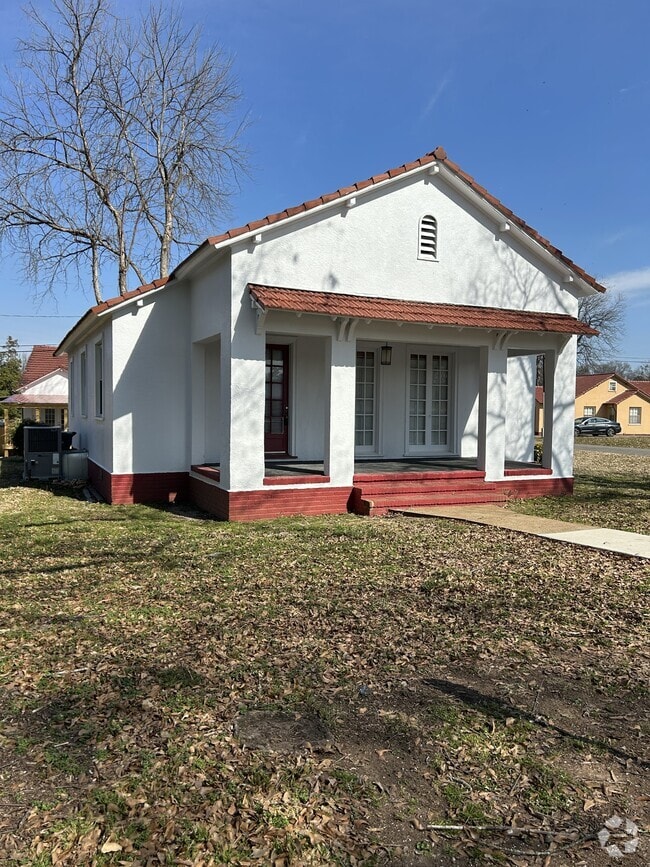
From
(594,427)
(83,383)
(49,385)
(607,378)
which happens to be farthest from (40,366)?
(607,378)

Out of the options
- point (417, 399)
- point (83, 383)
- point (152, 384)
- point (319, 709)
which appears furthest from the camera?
point (83, 383)

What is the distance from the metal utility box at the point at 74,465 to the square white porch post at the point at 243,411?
6.46 metres

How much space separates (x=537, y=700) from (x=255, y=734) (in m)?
1.73

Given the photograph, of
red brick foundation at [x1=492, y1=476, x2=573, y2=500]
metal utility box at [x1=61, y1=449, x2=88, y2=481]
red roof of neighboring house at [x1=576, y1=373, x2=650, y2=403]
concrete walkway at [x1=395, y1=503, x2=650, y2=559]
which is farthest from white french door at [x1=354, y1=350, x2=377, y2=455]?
red roof of neighboring house at [x1=576, y1=373, x2=650, y2=403]

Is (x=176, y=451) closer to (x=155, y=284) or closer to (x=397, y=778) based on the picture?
(x=155, y=284)

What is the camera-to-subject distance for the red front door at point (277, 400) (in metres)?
12.7

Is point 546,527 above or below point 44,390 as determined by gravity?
below

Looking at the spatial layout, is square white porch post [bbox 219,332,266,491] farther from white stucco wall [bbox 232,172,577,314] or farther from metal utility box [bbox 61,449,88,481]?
metal utility box [bbox 61,449,88,481]

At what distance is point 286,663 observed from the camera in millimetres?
4586

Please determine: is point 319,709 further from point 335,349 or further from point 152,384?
point 152,384

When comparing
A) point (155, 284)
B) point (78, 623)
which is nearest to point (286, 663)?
point (78, 623)

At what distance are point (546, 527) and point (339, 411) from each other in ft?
11.6

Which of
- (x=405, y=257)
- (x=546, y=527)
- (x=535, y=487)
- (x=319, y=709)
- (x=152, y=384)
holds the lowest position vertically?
(x=319, y=709)

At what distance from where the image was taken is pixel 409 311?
10.6 metres
